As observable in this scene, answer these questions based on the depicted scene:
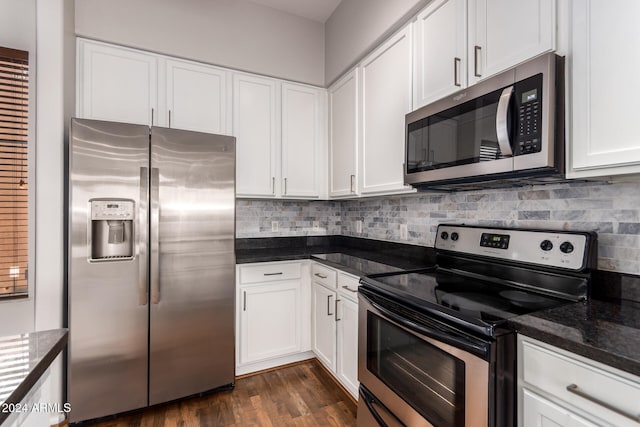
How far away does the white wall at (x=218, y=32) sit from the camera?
6.95 ft

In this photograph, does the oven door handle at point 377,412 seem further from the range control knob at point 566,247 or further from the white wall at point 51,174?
the white wall at point 51,174

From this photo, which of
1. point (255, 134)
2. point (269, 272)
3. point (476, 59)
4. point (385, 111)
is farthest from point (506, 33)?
point (269, 272)

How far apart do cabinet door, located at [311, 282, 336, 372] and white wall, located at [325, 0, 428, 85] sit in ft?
5.79

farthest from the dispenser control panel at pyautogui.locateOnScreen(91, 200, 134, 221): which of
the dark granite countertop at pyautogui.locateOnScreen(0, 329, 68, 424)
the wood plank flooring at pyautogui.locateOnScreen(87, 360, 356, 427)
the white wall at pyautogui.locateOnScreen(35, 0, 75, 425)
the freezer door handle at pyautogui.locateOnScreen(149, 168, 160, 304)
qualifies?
the wood plank flooring at pyautogui.locateOnScreen(87, 360, 356, 427)

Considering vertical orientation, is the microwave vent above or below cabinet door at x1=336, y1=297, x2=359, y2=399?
above

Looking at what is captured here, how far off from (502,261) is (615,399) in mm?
787

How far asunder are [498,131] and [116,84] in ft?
7.76

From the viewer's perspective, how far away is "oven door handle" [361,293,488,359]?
98 centimetres

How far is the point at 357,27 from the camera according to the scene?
230 centimetres

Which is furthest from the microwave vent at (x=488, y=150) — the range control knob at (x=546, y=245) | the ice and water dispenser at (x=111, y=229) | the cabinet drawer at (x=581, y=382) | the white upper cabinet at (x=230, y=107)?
the ice and water dispenser at (x=111, y=229)

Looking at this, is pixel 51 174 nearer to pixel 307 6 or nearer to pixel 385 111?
pixel 385 111

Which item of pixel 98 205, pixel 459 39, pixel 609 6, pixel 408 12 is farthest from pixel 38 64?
pixel 609 6

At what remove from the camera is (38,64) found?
71.9 inches

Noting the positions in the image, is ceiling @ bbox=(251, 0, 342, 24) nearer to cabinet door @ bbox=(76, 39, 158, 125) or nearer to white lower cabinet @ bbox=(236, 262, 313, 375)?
cabinet door @ bbox=(76, 39, 158, 125)
